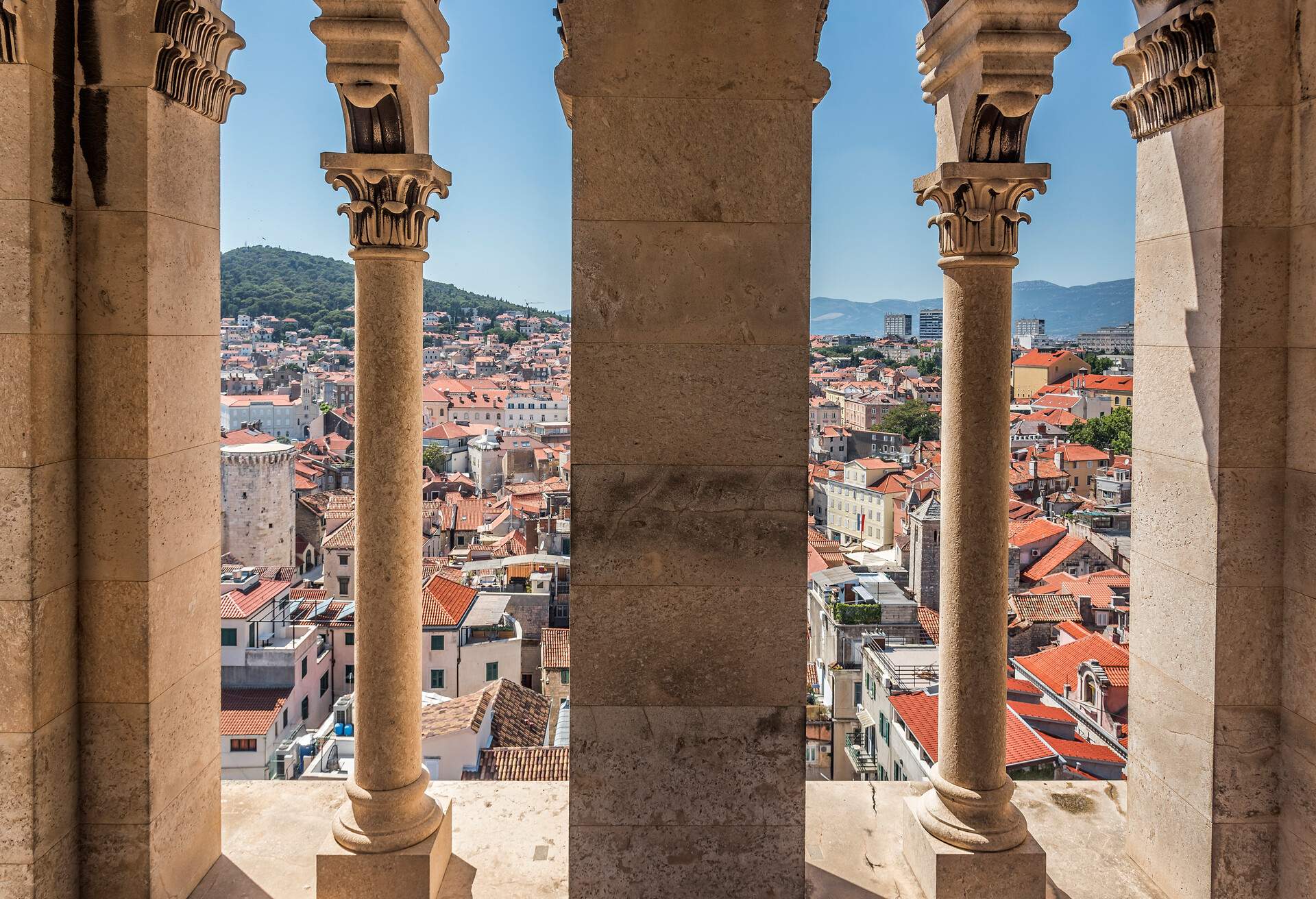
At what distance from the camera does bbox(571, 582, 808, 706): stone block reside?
5098 mm

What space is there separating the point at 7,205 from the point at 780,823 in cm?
606

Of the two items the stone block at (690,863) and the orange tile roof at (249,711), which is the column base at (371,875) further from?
the orange tile roof at (249,711)

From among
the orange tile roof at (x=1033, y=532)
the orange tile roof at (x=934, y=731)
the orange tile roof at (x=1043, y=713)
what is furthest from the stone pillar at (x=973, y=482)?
the orange tile roof at (x=1033, y=532)

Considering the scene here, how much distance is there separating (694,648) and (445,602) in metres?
22.6

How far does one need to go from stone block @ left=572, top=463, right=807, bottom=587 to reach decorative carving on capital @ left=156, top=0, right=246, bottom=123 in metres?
4.17

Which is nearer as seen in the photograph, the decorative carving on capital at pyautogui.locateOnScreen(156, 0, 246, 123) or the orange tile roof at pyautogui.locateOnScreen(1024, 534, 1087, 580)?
the decorative carving on capital at pyautogui.locateOnScreen(156, 0, 246, 123)

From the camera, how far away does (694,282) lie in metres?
5.00

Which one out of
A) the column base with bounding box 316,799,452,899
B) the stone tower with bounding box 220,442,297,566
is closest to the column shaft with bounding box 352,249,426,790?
the column base with bounding box 316,799,452,899

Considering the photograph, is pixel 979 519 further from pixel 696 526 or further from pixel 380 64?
pixel 380 64

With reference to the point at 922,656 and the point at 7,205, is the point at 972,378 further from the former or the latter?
the point at 922,656

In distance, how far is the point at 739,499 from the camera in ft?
16.7

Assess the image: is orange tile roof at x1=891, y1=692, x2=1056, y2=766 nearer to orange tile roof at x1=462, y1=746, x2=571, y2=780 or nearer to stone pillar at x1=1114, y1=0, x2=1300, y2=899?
orange tile roof at x1=462, y1=746, x2=571, y2=780

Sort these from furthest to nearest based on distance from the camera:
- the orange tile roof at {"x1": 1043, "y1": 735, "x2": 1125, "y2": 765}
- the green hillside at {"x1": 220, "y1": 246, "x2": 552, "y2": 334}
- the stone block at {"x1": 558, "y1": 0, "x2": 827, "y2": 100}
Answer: the green hillside at {"x1": 220, "y1": 246, "x2": 552, "y2": 334} → the orange tile roof at {"x1": 1043, "y1": 735, "x2": 1125, "y2": 765} → the stone block at {"x1": 558, "y1": 0, "x2": 827, "y2": 100}

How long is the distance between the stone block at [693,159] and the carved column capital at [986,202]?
162 cm
